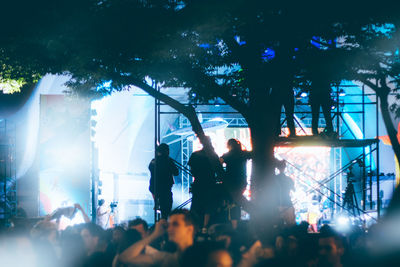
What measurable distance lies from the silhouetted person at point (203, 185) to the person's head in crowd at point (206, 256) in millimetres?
3818

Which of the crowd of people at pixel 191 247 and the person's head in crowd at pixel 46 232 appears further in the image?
the person's head in crowd at pixel 46 232

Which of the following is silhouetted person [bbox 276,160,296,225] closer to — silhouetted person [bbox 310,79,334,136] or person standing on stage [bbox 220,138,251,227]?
person standing on stage [bbox 220,138,251,227]

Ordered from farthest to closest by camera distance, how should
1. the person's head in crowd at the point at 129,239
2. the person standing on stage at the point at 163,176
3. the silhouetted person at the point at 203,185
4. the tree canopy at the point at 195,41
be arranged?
1. the person standing on stage at the point at 163,176
2. the silhouetted person at the point at 203,185
3. the tree canopy at the point at 195,41
4. the person's head in crowd at the point at 129,239

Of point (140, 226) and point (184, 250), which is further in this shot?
point (140, 226)

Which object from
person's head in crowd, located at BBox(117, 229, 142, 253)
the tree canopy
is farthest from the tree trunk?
person's head in crowd, located at BBox(117, 229, 142, 253)

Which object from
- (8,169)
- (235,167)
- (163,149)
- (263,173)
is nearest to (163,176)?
(163,149)

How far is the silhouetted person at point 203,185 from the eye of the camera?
802cm

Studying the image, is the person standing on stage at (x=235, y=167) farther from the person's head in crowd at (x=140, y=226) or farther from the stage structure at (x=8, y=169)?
the stage structure at (x=8, y=169)

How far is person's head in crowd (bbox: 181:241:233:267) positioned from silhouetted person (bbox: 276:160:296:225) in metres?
4.08

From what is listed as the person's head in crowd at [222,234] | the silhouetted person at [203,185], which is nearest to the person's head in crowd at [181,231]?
the person's head in crowd at [222,234]

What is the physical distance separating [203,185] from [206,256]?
429 centimetres

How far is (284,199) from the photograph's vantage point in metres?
9.64

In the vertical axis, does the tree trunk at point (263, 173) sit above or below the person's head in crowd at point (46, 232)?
above

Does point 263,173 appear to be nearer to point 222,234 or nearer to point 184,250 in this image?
point 222,234
